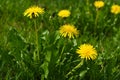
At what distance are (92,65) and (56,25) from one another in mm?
1028

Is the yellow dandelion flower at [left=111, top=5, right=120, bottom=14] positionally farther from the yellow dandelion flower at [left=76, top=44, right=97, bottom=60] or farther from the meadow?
the yellow dandelion flower at [left=76, top=44, right=97, bottom=60]

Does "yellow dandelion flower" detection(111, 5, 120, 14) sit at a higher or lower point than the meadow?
higher

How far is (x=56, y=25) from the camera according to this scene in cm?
397

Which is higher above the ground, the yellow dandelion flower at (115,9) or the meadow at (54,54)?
the yellow dandelion flower at (115,9)

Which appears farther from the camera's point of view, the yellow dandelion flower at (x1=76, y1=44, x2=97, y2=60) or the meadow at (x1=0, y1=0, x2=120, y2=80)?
the meadow at (x1=0, y1=0, x2=120, y2=80)

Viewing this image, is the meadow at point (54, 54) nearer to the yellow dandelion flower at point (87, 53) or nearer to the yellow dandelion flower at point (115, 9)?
the yellow dandelion flower at point (87, 53)

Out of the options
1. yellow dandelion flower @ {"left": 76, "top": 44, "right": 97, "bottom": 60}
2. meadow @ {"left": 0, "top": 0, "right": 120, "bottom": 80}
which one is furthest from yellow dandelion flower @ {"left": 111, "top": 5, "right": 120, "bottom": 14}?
yellow dandelion flower @ {"left": 76, "top": 44, "right": 97, "bottom": 60}

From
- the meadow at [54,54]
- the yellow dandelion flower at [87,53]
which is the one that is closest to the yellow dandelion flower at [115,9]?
the meadow at [54,54]

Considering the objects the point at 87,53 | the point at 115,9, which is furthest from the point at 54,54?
the point at 115,9

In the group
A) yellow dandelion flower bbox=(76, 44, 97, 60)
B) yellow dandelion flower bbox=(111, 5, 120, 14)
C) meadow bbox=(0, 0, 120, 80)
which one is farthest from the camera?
yellow dandelion flower bbox=(111, 5, 120, 14)

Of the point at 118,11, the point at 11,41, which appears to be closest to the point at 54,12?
the point at 118,11

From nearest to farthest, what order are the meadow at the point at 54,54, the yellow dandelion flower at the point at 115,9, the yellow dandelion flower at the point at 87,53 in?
the yellow dandelion flower at the point at 87,53, the meadow at the point at 54,54, the yellow dandelion flower at the point at 115,9

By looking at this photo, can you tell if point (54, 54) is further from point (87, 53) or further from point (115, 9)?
point (115, 9)

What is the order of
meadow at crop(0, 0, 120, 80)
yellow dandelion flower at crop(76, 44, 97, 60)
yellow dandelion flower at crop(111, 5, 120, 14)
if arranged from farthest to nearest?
yellow dandelion flower at crop(111, 5, 120, 14) < meadow at crop(0, 0, 120, 80) < yellow dandelion flower at crop(76, 44, 97, 60)
